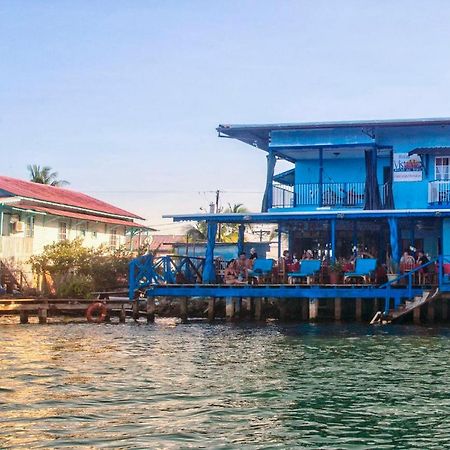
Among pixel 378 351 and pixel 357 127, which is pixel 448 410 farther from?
pixel 357 127

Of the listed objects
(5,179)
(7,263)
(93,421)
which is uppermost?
(5,179)

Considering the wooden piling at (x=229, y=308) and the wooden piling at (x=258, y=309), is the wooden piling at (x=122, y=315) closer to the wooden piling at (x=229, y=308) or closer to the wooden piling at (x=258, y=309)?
the wooden piling at (x=229, y=308)

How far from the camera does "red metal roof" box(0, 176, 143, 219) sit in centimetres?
3931

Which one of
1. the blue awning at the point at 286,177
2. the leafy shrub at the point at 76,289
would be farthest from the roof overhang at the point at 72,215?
the blue awning at the point at 286,177

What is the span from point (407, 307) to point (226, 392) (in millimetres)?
14060

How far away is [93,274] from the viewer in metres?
37.0

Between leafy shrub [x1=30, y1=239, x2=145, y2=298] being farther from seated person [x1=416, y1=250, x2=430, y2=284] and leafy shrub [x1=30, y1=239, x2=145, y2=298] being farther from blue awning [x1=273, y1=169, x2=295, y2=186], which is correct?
seated person [x1=416, y1=250, x2=430, y2=284]

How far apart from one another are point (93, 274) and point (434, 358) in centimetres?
2163

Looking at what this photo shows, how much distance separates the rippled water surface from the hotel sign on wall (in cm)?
1047

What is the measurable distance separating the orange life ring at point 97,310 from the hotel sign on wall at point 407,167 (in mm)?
12964

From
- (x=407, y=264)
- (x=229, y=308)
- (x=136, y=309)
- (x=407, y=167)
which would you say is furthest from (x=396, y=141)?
(x=136, y=309)

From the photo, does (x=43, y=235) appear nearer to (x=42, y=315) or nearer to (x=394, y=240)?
(x=42, y=315)

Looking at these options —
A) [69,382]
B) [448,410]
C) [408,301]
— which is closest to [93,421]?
[69,382]

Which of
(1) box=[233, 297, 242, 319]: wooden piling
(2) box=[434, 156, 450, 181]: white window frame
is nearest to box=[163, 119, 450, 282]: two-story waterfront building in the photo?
(2) box=[434, 156, 450, 181]: white window frame
